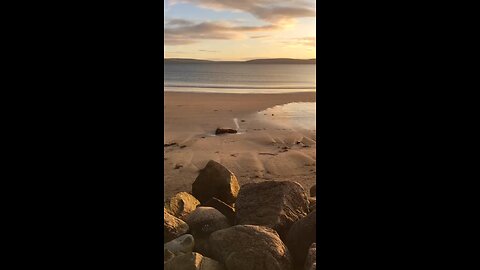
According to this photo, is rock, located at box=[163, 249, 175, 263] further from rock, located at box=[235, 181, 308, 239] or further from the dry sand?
the dry sand

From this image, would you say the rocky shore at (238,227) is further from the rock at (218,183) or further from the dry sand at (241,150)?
the dry sand at (241,150)

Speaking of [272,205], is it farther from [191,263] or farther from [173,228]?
[191,263]

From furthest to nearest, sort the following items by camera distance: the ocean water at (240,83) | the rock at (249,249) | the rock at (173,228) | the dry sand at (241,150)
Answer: the ocean water at (240,83) < the dry sand at (241,150) < the rock at (173,228) < the rock at (249,249)

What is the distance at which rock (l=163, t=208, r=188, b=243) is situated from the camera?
361cm

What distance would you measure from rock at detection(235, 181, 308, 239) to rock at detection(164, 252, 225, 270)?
0.78m

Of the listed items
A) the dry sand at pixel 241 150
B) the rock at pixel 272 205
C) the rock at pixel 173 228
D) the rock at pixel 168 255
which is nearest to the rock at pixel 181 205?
the rock at pixel 173 228

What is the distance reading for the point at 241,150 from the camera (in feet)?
25.0

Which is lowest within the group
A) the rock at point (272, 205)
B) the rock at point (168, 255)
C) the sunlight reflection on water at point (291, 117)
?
the rock at point (168, 255)

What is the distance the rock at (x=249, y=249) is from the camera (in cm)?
307

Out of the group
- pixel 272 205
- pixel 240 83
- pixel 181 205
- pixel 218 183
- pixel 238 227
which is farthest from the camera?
pixel 240 83

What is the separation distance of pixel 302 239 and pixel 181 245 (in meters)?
0.89

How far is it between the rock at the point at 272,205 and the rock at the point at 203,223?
0.19 metres

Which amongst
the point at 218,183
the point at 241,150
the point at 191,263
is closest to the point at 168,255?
the point at 191,263
